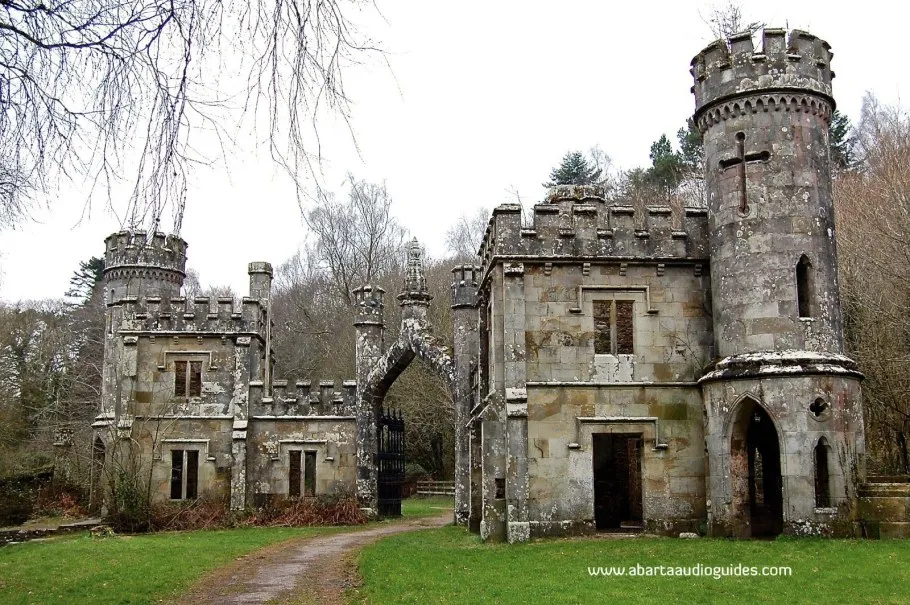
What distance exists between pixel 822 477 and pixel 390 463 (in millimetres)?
14978

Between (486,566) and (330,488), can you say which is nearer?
(486,566)

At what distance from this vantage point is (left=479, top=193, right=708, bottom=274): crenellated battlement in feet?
58.2

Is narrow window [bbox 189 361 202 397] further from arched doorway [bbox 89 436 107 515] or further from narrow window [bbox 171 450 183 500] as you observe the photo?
arched doorway [bbox 89 436 107 515]

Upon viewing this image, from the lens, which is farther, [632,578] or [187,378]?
[187,378]

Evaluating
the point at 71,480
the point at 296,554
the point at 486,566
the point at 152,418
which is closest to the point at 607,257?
the point at 486,566

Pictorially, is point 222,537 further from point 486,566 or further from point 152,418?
point 486,566

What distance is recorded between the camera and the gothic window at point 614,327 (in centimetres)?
1762

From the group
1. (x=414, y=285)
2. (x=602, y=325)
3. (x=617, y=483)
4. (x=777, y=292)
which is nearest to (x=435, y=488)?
(x=414, y=285)

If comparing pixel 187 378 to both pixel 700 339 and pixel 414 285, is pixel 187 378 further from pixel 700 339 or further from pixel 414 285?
pixel 700 339

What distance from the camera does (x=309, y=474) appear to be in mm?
26688

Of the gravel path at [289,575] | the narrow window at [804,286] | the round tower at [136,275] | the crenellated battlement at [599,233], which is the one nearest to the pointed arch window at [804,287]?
the narrow window at [804,286]

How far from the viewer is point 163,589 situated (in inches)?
503

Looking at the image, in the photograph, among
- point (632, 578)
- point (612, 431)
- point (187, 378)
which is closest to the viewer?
point (632, 578)

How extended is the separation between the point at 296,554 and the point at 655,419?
24.4ft
